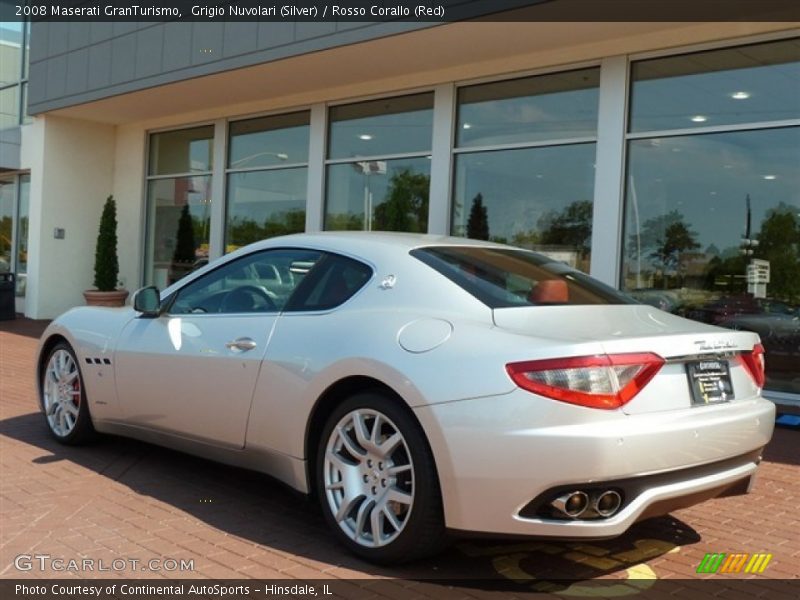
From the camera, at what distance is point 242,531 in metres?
3.99

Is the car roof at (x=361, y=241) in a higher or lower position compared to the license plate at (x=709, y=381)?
higher

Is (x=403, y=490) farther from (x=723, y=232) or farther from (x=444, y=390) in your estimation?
(x=723, y=232)

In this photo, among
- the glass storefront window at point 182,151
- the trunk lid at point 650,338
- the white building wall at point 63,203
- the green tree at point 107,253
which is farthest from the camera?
the white building wall at point 63,203

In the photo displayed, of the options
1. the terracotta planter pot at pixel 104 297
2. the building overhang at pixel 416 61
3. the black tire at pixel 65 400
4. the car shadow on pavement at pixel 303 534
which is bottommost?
the car shadow on pavement at pixel 303 534

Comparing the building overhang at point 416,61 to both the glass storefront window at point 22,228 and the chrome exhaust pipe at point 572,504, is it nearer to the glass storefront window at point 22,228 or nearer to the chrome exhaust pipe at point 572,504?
the glass storefront window at point 22,228

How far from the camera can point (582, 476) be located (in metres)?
2.99

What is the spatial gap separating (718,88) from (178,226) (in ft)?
33.4

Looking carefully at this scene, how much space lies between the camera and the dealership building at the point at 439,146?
8445 millimetres

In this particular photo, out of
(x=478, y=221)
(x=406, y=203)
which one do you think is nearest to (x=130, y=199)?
(x=406, y=203)

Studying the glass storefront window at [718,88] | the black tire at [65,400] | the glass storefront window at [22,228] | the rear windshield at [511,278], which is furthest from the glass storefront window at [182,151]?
the rear windshield at [511,278]

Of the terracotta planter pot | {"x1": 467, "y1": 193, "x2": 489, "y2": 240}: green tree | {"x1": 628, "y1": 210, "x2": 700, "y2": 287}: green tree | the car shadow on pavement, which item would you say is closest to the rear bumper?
the car shadow on pavement

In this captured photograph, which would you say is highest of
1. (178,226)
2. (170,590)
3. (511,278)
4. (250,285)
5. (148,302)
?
(178,226)

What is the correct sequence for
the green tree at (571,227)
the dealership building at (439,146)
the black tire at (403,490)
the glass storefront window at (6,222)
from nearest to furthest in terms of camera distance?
the black tire at (403,490)
the dealership building at (439,146)
the green tree at (571,227)
the glass storefront window at (6,222)

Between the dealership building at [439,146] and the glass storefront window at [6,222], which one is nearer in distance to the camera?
the dealership building at [439,146]
